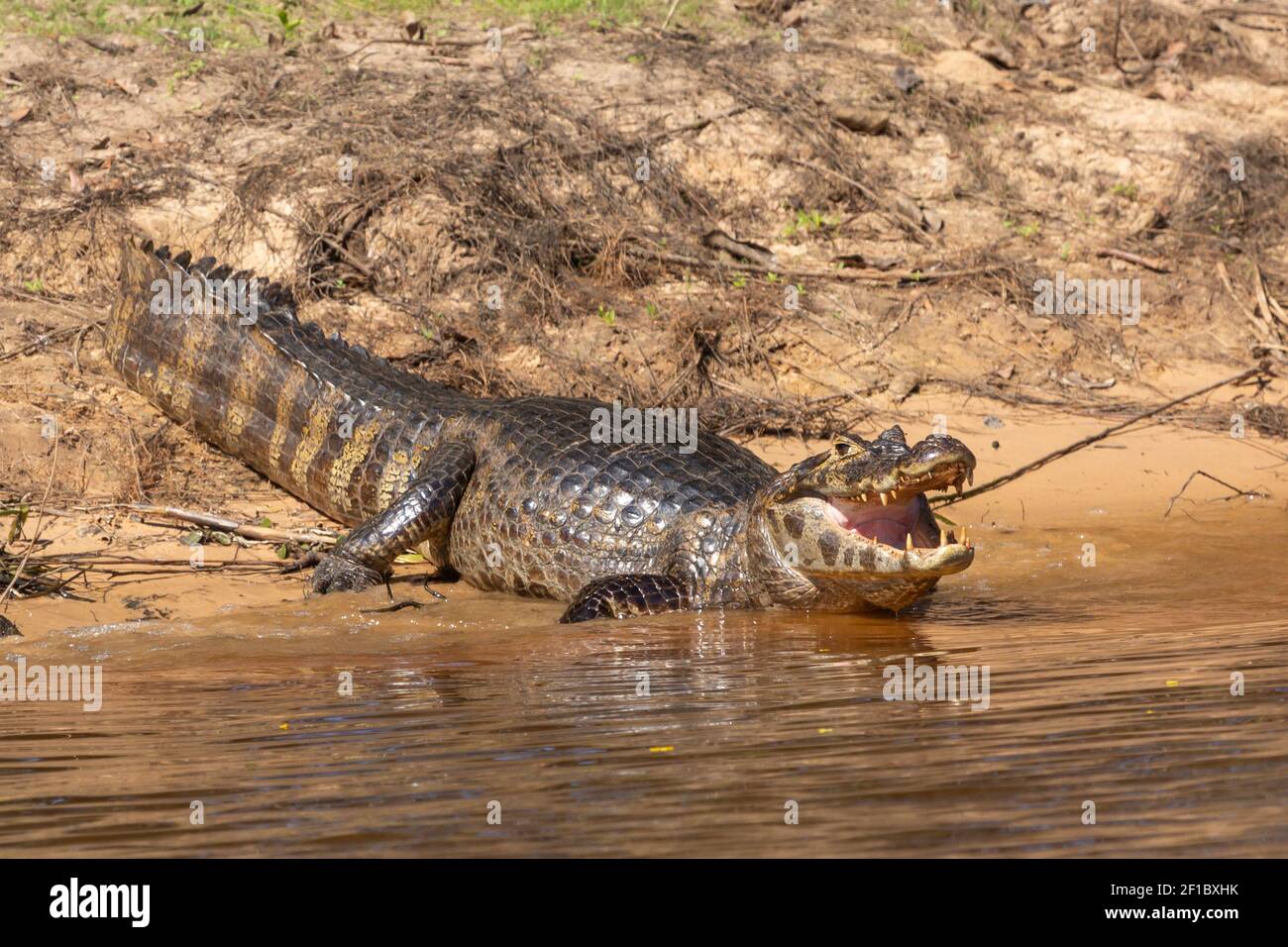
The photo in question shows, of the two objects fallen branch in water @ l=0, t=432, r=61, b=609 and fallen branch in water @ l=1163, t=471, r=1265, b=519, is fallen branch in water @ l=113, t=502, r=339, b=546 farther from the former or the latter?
fallen branch in water @ l=1163, t=471, r=1265, b=519

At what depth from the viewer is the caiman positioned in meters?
4.84

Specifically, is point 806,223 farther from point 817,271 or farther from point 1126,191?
point 1126,191

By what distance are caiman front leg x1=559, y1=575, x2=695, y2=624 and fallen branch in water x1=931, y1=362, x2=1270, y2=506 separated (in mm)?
1518

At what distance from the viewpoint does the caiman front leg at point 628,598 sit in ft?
16.8

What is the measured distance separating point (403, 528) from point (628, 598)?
116 centimetres

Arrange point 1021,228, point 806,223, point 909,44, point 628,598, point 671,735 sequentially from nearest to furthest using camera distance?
point 671,735 < point 628,598 < point 806,223 < point 1021,228 < point 909,44

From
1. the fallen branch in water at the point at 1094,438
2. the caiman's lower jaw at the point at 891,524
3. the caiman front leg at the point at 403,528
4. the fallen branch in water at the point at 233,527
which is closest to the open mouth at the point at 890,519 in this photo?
the caiman's lower jaw at the point at 891,524

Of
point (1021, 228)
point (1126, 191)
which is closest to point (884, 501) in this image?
point (1021, 228)

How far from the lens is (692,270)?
8328mm

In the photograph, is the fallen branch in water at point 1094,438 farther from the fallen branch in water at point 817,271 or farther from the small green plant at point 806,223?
the small green plant at point 806,223

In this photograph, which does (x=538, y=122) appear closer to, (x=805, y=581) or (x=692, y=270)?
(x=692, y=270)

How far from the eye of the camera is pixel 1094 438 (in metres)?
7.38

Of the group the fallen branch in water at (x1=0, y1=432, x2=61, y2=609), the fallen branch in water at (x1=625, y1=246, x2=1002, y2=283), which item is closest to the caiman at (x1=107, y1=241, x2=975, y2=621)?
the fallen branch in water at (x1=0, y1=432, x2=61, y2=609)
